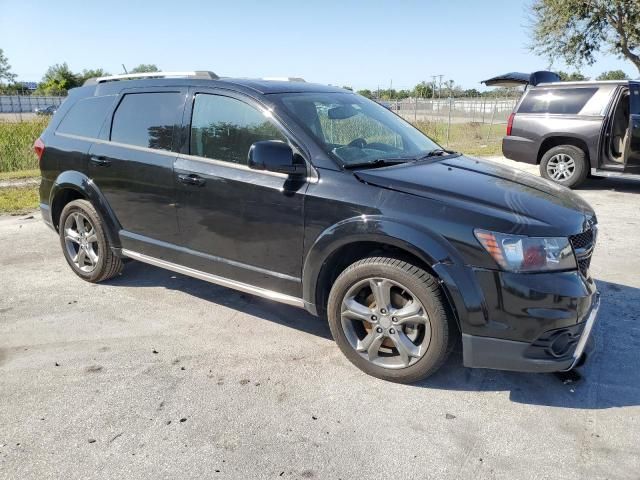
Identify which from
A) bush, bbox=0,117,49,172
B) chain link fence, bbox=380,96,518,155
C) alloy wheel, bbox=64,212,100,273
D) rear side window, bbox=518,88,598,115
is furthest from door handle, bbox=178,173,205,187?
bush, bbox=0,117,49,172

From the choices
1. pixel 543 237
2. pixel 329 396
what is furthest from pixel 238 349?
pixel 543 237

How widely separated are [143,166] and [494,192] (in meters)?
2.63

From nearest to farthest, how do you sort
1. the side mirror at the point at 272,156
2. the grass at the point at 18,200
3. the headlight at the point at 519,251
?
the headlight at the point at 519,251
the side mirror at the point at 272,156
the grass at the point at 18,200

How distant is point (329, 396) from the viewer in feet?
10.1

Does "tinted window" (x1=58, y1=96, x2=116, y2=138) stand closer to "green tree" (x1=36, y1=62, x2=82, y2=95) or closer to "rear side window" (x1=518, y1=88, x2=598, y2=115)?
"rear side window" (x1=518, y1=88, x2=598, y2=115)

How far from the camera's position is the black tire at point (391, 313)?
9.74ft

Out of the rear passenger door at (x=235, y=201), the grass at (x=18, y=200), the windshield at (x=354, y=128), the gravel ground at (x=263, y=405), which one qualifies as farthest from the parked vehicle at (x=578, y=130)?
the grass at (x=18, y=200)

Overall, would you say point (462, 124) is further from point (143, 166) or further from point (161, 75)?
point (143, 166)

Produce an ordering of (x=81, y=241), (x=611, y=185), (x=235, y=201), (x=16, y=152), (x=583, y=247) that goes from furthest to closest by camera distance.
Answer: (x=16, y=152) < (x=611, y=185) < (x=81, y=241) < (x=235, y=201) < (x=583, y=247)

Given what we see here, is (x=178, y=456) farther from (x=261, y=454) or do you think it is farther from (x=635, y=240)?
(x=635, y=240)

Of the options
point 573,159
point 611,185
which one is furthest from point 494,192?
point 611,185

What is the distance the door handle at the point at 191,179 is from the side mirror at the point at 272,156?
0.64 m

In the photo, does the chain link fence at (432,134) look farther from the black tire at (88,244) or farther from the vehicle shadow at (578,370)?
the black tire at (88,244)

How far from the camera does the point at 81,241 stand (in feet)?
15.9
